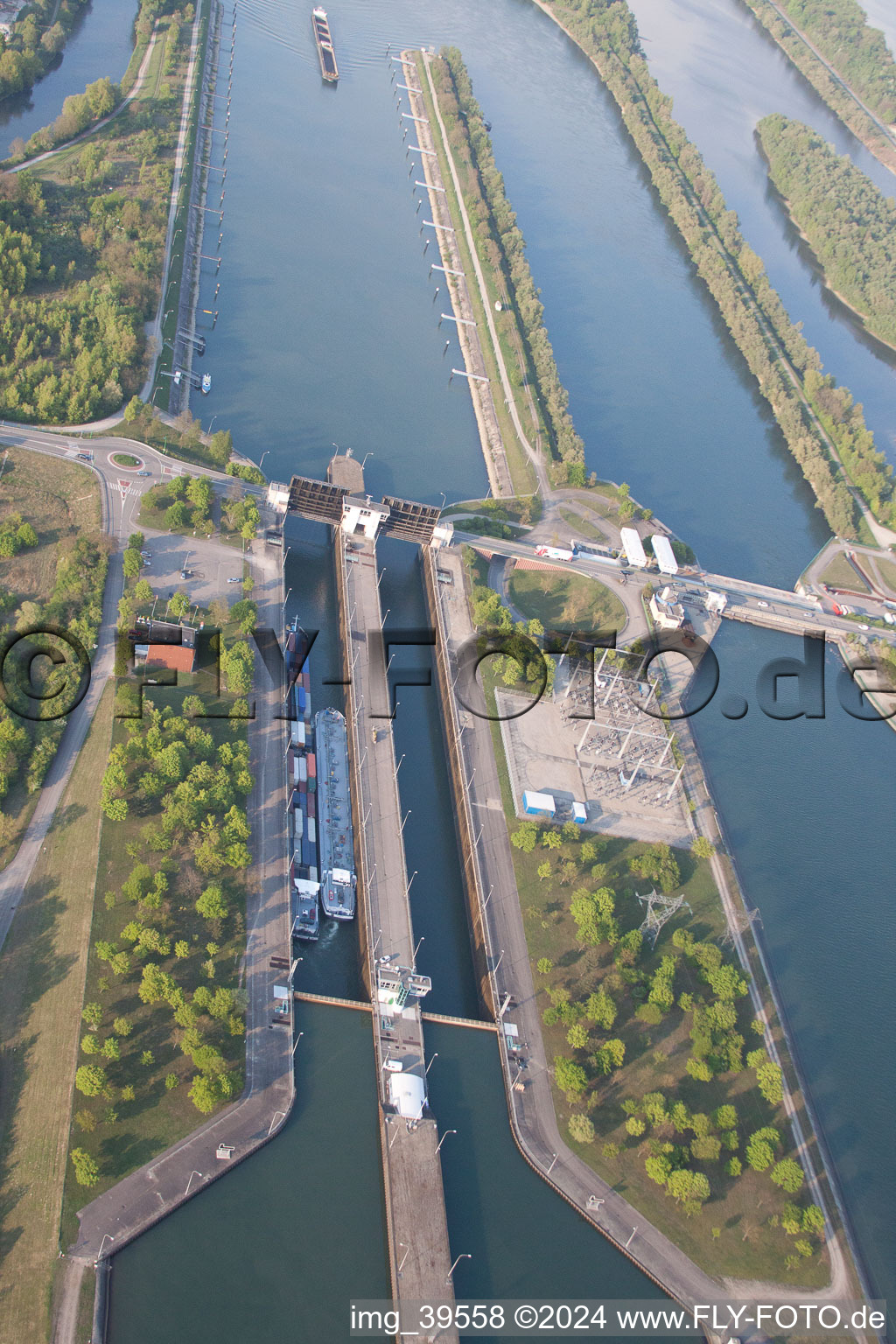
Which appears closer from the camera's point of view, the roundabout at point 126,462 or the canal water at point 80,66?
the roundabout at point 126,462

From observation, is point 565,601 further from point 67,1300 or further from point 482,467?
point 67,1300

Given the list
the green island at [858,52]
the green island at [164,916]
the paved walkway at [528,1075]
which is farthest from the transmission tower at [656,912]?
the green island at [858,52]

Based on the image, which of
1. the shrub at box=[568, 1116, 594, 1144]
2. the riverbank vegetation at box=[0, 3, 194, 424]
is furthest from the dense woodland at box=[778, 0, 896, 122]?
the shrub at box=[568, 1116, 594, 1144]

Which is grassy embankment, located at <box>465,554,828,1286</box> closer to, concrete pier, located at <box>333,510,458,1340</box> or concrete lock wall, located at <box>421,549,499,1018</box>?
concrete lock wall, located at <box>421,549,499,1018</box>

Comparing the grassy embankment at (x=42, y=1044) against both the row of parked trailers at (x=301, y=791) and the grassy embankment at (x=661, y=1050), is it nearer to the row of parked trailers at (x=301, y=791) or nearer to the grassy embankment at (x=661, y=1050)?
the row of parked trailers at (x=301, y=791)

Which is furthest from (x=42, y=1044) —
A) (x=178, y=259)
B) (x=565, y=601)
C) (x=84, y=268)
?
(x=178, y=259)

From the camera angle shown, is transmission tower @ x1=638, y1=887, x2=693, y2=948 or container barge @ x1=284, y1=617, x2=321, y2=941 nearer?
container barge @ x1=284, y1=617, x2=321, y2=941
